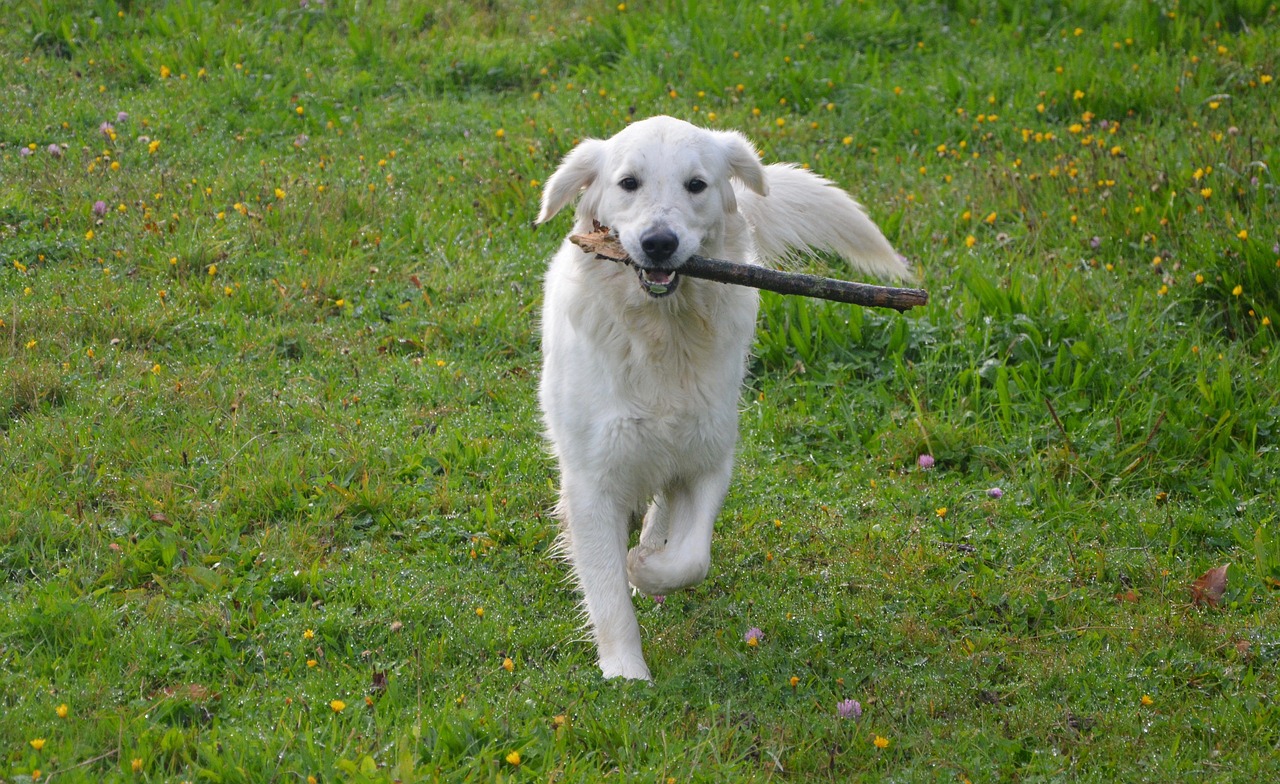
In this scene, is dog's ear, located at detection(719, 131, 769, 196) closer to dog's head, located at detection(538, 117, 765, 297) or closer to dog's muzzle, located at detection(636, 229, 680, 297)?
dog's head, located at detection(538, 117, 765, 297)

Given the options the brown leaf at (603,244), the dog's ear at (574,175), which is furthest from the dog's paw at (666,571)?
the dog's ear at (574,175)

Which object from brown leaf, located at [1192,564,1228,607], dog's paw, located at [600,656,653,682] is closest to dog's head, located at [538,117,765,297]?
dog's paw, located at [600,656,653,682]

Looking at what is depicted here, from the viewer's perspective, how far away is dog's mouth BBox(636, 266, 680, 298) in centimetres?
357

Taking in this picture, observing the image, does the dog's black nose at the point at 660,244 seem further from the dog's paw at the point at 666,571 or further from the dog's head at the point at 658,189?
the dog's paw at the point at 666,571

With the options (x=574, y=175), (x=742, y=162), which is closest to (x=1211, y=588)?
(x=742, y=162)

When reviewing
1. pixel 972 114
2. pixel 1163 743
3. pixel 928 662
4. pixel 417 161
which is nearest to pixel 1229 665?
pixel 1163 743

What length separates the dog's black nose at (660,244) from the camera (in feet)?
11.4

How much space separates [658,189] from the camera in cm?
365

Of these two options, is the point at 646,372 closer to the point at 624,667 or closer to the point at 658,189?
the point at 658,189

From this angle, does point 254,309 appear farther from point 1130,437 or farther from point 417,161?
point 1130,437

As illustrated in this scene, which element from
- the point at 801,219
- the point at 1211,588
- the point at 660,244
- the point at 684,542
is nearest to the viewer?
the point at 660,244

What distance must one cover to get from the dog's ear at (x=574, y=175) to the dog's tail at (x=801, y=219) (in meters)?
0.73

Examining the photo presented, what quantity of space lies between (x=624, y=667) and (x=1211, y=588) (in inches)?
75.7

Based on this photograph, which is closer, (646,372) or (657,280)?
(657,280)
